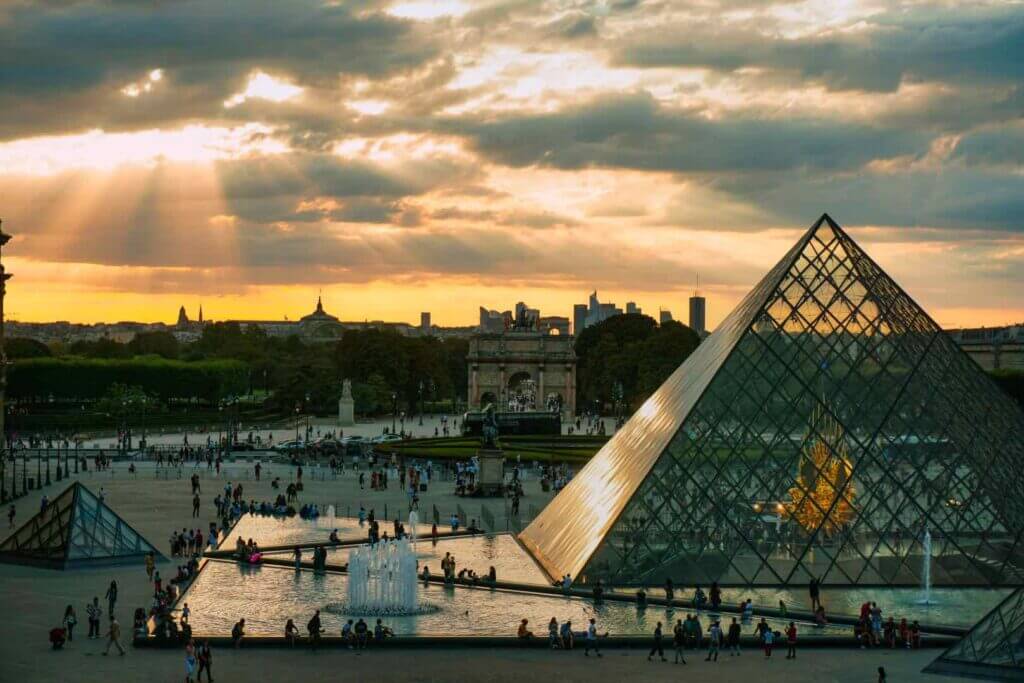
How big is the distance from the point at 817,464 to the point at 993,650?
30.3ft

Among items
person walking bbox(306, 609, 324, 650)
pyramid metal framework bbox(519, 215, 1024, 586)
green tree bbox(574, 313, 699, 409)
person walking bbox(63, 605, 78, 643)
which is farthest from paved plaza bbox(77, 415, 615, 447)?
person walking bbox(306, 609, 324, 650)

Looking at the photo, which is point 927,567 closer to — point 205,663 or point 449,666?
point 449,666

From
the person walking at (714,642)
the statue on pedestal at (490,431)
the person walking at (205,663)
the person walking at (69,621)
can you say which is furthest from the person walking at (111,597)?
the statue on pedestal at (490,431)

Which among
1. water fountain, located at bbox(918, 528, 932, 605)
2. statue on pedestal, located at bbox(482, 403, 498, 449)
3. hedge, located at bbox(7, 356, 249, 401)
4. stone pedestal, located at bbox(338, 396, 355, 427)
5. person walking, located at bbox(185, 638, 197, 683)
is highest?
hedge, located at bbox(7, 356, 249, 401)

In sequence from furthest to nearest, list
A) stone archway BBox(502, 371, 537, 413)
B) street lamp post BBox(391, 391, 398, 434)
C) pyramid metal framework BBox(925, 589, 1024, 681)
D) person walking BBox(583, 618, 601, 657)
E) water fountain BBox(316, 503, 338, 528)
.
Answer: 1. stone archway BBox(502, 371, 537, 413)
2. street lamp post BBox(391, 391, 398, 434)
3. water fountain BBox(316, 503, 338, 528)
4. person walking BBox(583, 618, 601, 657)
5. pyramid metal framework BBox(925, 589, 1024, 681)

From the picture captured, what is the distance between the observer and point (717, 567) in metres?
30.7

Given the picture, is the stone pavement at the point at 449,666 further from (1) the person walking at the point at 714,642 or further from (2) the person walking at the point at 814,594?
(2) the person walking at the point at 814,594

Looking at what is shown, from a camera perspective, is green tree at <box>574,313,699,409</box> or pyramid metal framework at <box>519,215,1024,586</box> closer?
pyramid metal framework at <box>519,215,1024,586</box>

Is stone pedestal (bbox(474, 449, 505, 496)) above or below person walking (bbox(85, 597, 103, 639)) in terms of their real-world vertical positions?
above

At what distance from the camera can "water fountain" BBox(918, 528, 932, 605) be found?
30594 mm

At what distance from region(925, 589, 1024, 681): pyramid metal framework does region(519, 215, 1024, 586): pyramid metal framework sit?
22.9 ft

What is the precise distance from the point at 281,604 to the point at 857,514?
39.7 ft

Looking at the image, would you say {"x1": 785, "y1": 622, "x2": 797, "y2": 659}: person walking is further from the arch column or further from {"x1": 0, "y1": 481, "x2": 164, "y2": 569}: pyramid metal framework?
the arch column

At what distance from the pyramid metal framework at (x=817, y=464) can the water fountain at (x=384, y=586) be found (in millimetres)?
3454
